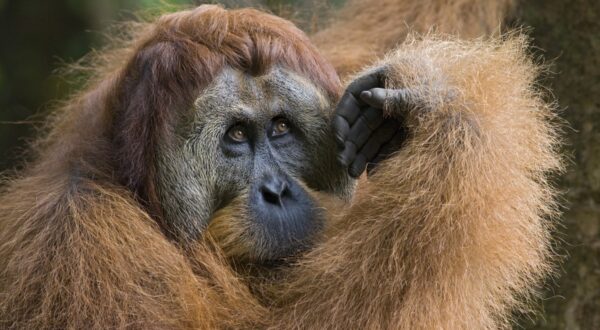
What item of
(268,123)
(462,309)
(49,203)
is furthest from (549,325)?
(49,203)

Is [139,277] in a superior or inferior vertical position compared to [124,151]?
inferior

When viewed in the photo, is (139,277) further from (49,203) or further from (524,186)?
(524,186)

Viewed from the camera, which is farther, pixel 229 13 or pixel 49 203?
pixel 229 13

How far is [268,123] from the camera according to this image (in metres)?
3.04

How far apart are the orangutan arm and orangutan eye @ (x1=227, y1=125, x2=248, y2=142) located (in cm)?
42

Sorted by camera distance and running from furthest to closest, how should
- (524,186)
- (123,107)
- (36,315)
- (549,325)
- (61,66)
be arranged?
(61,66) → (549,325) → (123,107) → (524,186) → (36,315)

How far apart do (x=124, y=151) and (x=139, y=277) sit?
425 millimetres

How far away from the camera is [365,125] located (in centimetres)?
289

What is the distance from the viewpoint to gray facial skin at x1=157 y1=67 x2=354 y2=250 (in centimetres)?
297

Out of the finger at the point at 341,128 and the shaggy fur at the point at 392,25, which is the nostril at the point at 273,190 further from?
the shaggy fur at the point at 392,25

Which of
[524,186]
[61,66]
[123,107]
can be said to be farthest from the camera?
[61,66]

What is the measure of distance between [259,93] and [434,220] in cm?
71

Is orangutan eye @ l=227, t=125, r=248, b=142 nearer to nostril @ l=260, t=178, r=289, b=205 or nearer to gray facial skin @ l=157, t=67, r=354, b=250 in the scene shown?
gray facial skin @ l=157, t=67, r=354, b=250

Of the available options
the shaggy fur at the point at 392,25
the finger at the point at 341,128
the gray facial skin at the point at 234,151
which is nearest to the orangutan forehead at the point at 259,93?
the gray facial skin at the point at 234,151
